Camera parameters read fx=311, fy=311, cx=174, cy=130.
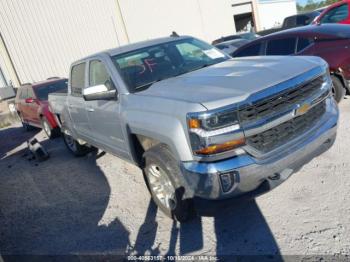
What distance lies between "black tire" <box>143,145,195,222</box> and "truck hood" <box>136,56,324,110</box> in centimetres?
58

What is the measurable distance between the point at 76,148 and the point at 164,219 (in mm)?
3546

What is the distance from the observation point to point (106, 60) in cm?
409

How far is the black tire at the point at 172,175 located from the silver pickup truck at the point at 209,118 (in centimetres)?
1

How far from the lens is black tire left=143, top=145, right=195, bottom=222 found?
3050mm

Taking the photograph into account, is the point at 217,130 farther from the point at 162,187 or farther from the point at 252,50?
the point at 252,50

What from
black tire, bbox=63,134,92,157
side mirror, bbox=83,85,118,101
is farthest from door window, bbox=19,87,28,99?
side mirror, bbox=83,85,118,101

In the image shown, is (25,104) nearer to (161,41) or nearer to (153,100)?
(161,41)

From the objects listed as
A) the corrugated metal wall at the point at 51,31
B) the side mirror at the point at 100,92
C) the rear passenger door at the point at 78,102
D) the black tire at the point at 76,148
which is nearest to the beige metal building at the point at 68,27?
the corrugated metal wall at the point at 51,31

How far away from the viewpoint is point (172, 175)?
305 centimetres

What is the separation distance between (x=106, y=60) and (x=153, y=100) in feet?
4.27

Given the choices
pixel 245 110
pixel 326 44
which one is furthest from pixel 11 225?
pixel 326 44

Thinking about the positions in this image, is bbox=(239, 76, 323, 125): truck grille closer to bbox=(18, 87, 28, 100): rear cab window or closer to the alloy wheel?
the alloy wheel

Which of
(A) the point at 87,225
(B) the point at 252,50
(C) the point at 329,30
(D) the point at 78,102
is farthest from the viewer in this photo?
(B) the point at 252,50

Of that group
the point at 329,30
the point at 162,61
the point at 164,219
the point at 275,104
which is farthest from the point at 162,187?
the point at 329,30
